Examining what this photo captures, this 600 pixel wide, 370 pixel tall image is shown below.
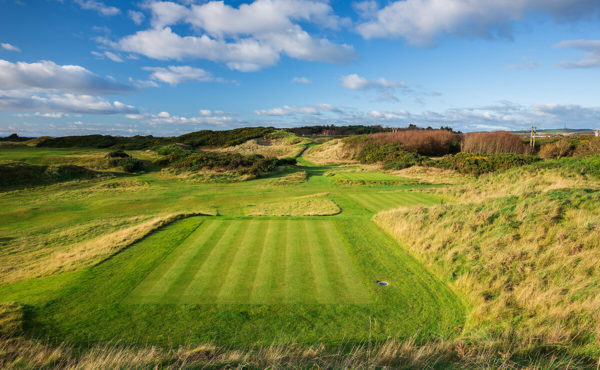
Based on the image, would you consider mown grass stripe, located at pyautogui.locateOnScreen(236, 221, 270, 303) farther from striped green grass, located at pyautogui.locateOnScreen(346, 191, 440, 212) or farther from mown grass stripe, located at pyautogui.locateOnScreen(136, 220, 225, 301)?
striped green grass, located at pyautogui.locateOnScreen(346, 191, 440, 212)

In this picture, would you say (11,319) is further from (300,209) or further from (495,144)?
(495,144)

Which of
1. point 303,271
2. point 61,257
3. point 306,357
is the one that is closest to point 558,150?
point 303,271

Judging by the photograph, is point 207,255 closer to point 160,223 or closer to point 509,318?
point 160,223

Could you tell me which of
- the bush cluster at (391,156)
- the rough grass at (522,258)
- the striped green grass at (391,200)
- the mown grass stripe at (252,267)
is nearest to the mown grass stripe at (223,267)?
the mown grass stripe at (252,267)

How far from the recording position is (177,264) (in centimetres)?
837

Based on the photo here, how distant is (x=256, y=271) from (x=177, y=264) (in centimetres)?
228

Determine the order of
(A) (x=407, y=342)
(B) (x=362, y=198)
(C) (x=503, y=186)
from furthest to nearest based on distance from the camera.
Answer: (B) (x=362, y=198) < (C) (x=503, y=186) < (A) (x=407, y=342)

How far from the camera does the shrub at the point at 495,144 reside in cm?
4750

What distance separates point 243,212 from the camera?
16.2 meters

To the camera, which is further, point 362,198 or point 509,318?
point 362,198

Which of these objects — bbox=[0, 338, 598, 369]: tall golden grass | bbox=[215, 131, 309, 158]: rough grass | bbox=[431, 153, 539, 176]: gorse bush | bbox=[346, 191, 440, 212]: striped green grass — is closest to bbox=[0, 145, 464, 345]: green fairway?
bbox=[0, 338, 598, 369]: tall golden grass

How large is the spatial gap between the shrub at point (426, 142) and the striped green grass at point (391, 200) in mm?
30586

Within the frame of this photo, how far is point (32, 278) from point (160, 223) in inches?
179

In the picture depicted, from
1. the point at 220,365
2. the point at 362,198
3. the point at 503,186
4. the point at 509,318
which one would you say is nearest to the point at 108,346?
the point at 220,365
